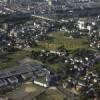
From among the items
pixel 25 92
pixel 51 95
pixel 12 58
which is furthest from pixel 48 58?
pixel 51 95

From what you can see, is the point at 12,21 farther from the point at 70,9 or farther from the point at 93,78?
the point at 93,78

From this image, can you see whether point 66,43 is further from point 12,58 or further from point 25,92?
point 25,92

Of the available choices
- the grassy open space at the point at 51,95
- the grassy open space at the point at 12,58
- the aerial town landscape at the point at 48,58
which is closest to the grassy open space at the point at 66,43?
the aerial town landscape at the point at 48,58

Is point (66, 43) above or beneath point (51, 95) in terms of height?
above

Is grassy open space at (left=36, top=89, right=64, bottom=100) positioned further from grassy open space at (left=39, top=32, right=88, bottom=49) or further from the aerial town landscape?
grassy open space at (left=39, top=32, right=88, bottom=49)

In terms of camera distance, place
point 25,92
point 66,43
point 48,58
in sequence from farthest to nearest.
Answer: point 66,43 → point 48,58 → point 25,92

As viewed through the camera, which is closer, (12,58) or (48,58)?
(48,58)

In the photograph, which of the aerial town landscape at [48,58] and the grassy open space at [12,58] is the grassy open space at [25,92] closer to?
the aerial town landscape at [48,58]
